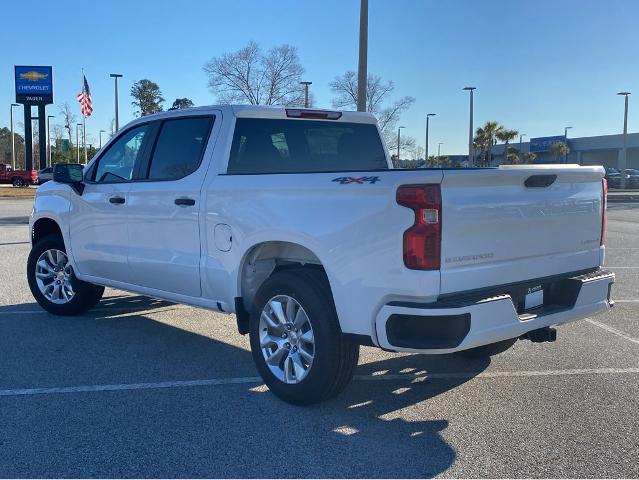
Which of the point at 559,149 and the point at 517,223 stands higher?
the point at 559,149

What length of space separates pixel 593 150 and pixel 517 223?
7976 centimetres

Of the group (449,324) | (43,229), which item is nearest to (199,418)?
(449,324)

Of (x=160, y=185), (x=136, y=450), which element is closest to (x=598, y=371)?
(x=136, y=450)

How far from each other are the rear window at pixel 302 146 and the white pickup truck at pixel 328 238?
0.04 feet

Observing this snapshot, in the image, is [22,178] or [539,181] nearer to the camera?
[539,181]

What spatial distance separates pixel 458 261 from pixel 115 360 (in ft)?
10.2

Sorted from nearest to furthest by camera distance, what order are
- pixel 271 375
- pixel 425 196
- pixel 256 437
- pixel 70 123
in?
1. pixel 425 196
2. pixel 256 437
3. pixel 271 375
4. pixel 70 123

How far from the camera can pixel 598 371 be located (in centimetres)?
500

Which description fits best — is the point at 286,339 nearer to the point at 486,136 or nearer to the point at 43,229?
the point at 43,229

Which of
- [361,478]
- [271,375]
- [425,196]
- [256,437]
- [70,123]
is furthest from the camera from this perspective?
[70,123]

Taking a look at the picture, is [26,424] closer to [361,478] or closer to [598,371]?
[361,478]

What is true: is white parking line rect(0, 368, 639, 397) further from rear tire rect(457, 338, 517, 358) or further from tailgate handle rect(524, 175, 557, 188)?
tailgate handle rect(524, 175, 557, 188)

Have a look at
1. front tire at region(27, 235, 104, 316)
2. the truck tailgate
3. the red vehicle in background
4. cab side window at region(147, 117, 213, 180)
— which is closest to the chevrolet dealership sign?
the red vehicle in background

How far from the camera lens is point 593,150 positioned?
76375 millimetres
